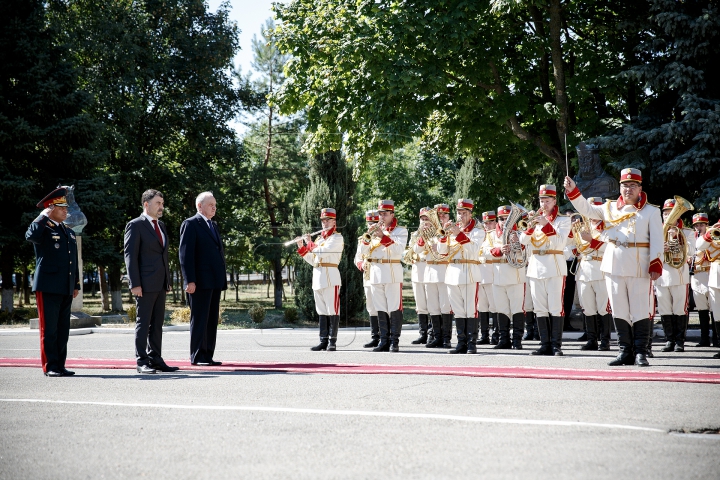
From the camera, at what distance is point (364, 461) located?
479 centimetres

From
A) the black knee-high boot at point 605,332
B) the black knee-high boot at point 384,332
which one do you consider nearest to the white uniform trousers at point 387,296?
the black knee-high boot at point 384,332

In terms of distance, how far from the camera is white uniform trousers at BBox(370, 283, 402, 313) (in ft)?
40.1

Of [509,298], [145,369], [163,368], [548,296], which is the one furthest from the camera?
[509,298]

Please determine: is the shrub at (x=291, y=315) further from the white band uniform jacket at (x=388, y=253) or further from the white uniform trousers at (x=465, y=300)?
the white uniform trousers at (x=465, y=300)

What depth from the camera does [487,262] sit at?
1345 cm

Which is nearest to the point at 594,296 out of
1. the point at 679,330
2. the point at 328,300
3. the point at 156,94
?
the point at 679,330

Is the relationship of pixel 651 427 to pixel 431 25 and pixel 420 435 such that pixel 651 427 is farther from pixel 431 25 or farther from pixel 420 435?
pixel 431 25

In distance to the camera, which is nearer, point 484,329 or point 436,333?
point 436,333

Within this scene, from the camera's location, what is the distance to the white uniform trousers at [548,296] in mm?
11602

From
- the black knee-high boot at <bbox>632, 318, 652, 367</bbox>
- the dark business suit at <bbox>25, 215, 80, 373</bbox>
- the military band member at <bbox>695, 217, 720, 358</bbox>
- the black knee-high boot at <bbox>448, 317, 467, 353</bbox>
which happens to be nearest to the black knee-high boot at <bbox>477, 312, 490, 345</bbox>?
the black knee-high boot at <bbox>448, 317, 467, 353</bbox>

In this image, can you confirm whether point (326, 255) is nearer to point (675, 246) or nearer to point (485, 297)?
point (485, 297)

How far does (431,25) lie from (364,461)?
14.9 metres

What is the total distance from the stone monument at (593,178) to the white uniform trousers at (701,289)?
10.6 ft

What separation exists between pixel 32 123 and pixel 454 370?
21295 millimetres
